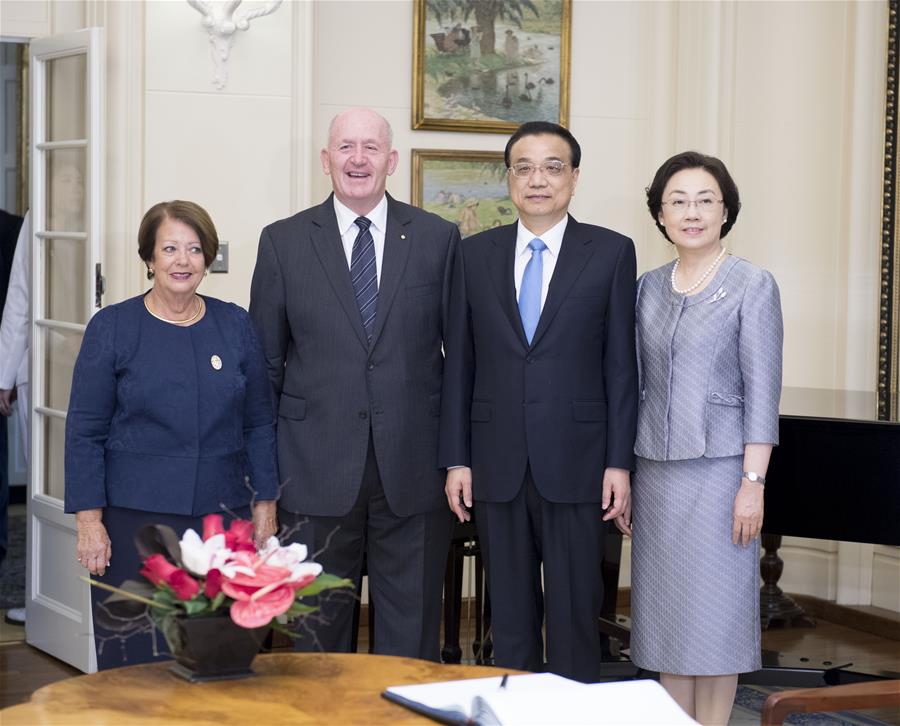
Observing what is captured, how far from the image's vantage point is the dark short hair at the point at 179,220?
10.7 feet

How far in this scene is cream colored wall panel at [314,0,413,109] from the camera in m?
5.38

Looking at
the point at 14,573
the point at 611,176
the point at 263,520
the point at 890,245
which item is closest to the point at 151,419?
the point at 263,520

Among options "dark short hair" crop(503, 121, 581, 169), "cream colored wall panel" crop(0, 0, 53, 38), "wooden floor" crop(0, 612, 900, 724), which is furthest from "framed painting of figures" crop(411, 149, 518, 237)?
"dark short hair" crop(503, 121, 581, 169)

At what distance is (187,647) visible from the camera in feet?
6.86

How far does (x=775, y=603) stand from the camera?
5582mm

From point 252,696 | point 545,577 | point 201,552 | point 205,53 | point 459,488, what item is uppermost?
Answer: point 205,53

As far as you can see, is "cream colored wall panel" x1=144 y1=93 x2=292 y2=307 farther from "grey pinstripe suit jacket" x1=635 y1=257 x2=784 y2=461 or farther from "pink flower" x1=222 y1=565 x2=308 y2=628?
"pink flower" x1=222 y1=565 x2=308 y2=628

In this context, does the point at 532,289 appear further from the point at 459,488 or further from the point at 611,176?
the point at 611,176

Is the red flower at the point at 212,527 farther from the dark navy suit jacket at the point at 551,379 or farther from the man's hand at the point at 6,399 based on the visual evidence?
the man's hand at the point at 6,399

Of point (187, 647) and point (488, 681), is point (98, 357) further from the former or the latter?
point (488, 681)

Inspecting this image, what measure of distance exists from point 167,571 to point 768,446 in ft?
5.39

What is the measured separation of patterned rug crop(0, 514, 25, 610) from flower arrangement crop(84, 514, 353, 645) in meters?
3.97

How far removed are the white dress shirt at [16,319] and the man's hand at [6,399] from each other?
0.03m

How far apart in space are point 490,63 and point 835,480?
2.55 meters
